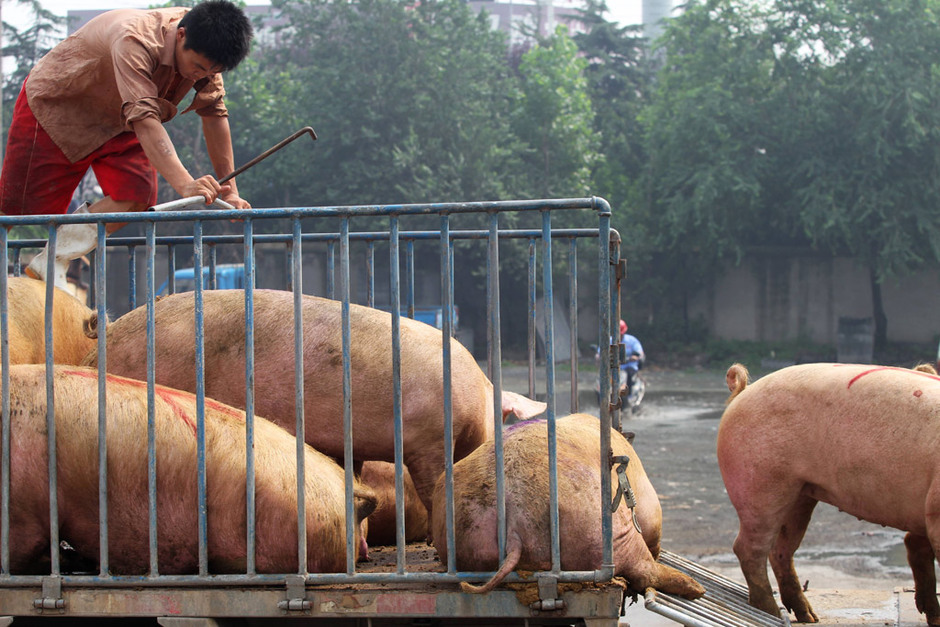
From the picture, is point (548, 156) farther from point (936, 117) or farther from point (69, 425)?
point (69, 425)

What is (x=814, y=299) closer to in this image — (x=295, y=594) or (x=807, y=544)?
(x=807, y=544)

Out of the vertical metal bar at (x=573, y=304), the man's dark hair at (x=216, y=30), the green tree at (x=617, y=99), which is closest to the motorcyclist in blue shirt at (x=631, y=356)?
the vertical metal bar at (x=573, y=304)

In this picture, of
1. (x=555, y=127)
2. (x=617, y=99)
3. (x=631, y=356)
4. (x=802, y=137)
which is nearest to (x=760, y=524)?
(x=631, y=356)

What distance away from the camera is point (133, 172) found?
4.12m

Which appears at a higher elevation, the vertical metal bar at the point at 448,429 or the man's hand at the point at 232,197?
the man's hand at the point at 232,197

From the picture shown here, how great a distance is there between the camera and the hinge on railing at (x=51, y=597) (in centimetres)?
276

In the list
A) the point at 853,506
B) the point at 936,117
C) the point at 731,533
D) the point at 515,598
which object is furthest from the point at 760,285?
the point at 515,598

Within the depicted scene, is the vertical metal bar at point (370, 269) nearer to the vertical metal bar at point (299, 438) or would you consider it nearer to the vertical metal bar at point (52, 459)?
the vertical metal bar at point (299, 438)

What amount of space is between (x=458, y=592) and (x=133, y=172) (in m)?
2.32

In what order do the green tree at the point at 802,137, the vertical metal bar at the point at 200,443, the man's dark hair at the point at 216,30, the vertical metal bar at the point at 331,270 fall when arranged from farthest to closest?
1. the green tree at the point at 802,137
2. the man's dark hair at the point at 216,30
3. the vertical metal bar at the point at 331,270
4. the vertical metal bar at the point at 200,443

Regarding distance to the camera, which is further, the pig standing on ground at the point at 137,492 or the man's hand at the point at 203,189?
the man's hand at the point at 203,189

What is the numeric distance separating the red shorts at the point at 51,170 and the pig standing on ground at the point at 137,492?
1350mm

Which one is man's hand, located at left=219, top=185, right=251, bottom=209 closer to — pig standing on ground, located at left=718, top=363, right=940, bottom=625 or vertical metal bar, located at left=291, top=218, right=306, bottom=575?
vertical metal bar, located at left=291, top=218, right=306, bottom=575

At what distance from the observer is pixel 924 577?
459 cm
